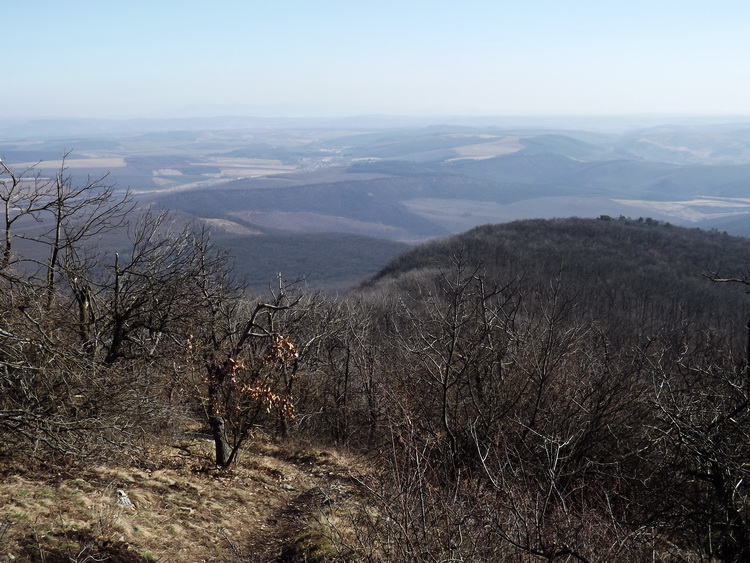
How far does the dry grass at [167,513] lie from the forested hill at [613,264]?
4009 centimetres

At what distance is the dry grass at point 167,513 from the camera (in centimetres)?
747

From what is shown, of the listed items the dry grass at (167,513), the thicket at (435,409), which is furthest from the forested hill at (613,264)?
the dry grass at (167,513)

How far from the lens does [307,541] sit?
29.4 ft

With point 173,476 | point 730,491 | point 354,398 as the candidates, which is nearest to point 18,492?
point 173,476

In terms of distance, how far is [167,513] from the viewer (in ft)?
31.2

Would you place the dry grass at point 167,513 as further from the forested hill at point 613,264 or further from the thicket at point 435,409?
the forested hill at point 613,264

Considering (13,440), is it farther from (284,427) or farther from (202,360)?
(284,427)

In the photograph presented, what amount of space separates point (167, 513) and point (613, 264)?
64478 mm

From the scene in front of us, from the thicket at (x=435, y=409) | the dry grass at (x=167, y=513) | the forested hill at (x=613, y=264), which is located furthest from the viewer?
the forested hill at (x=613, y=264)

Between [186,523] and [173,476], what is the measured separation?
7.02 feet

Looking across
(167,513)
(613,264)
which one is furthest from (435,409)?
(613,264)

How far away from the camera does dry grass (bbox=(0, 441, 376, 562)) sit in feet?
24.5

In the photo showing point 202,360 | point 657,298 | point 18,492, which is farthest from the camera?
point 657,298

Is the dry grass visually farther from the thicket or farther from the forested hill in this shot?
the forested hill
